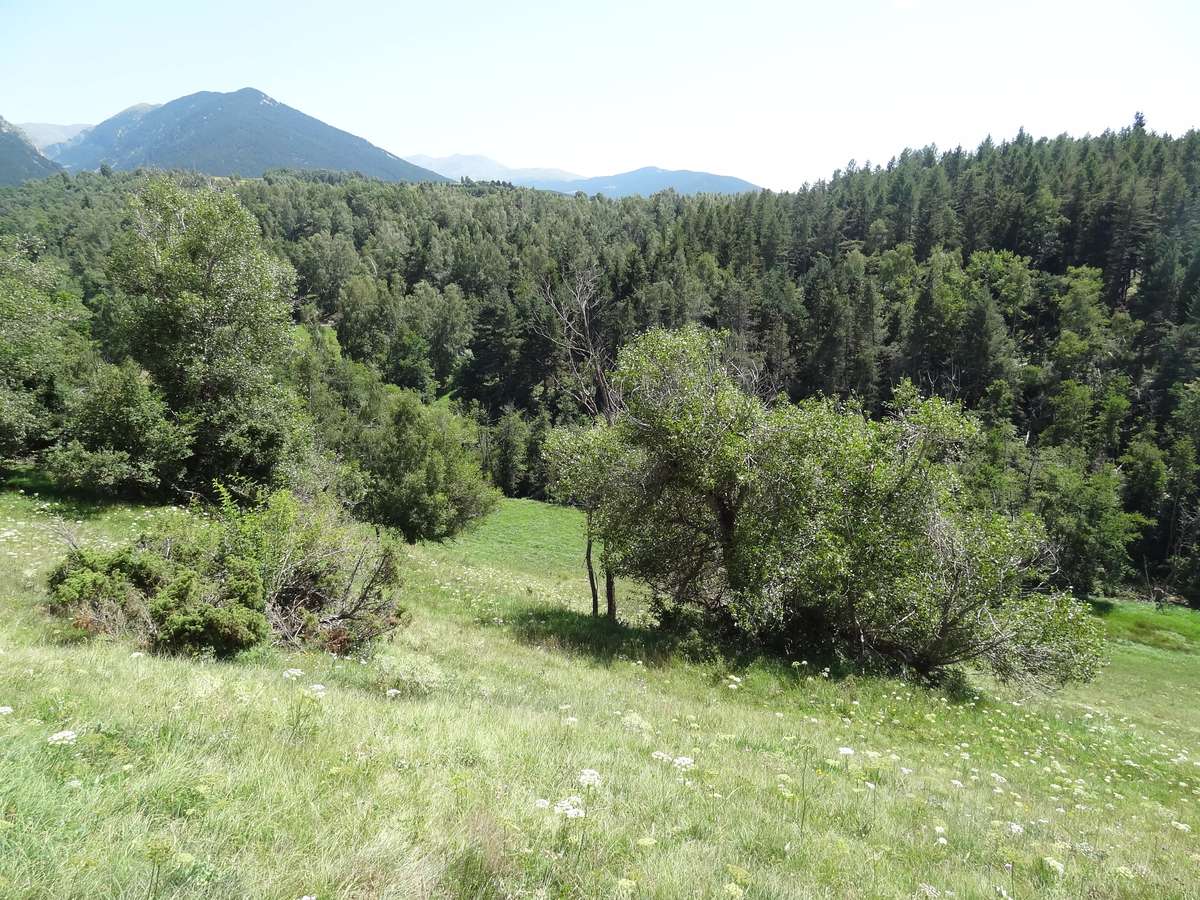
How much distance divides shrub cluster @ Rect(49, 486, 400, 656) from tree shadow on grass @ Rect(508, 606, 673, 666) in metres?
4.64

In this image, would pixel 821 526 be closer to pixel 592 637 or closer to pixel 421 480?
pixel 592 637

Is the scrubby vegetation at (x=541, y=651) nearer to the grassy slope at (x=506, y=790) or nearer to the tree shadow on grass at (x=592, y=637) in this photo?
the grassy slope at (x=506, y=790)

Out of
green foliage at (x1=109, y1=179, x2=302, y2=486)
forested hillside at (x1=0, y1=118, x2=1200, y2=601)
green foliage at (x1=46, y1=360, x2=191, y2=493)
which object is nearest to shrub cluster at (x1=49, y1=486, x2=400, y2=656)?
green foliage at (x1=46, y1=360, x2=191, y2=493)

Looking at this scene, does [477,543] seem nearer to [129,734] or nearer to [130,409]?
[130,409]

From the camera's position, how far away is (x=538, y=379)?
98500mm

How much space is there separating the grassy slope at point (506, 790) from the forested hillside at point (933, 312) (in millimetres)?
49636

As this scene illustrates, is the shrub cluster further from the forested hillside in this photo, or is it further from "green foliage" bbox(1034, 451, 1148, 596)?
"green foliage" bbox(1034, 451, 1148, 596)

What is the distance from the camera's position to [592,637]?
1574 cm

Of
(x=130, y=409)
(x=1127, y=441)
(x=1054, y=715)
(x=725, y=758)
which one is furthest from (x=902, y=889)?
(x=1127, y=441)

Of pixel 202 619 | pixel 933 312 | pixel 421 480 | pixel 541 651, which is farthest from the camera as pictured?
pixel 933 312

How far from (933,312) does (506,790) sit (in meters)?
101

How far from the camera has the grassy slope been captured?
3.46 m

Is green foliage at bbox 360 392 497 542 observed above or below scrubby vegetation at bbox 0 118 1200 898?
below

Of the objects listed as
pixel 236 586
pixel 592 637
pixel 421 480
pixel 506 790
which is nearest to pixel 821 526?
pixel 592 637
